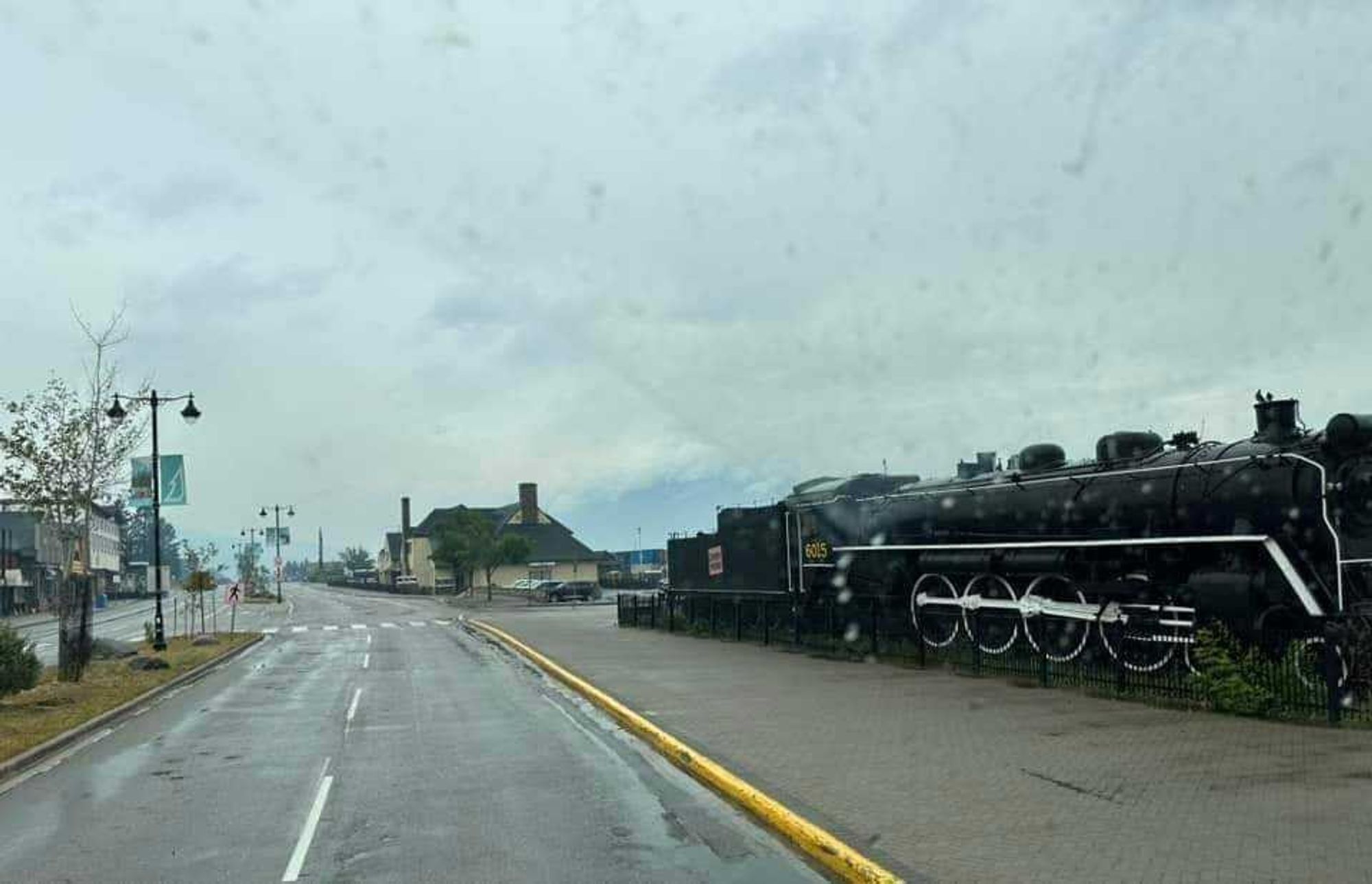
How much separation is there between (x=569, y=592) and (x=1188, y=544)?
5435 cm

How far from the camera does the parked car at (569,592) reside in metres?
66.0

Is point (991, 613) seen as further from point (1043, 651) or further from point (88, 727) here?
point (88, 727)

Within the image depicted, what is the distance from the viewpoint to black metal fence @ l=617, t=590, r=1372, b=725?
36.8ft

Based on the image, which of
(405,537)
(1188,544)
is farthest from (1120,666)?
(405,537)

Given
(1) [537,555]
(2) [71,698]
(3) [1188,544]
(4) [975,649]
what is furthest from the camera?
(1) [537,555]

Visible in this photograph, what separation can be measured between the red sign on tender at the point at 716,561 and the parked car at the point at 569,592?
1510 inches

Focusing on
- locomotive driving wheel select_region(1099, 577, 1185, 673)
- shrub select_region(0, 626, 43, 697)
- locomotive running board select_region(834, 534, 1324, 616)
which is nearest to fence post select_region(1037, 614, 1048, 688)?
locomotive driving wheel select_region(1099, 577, 1185, 673)

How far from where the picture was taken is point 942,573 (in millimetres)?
19219

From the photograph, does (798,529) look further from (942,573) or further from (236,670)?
(236,670)

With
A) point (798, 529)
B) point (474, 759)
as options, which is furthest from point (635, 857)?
point (798, 529)

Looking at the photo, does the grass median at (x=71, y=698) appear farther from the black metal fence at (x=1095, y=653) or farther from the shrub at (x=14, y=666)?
the black metal fence at (x=1095, y=653)

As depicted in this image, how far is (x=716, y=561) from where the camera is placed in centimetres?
2805

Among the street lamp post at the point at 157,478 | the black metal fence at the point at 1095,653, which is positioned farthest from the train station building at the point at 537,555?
the black metal fence at the point at 1095,653

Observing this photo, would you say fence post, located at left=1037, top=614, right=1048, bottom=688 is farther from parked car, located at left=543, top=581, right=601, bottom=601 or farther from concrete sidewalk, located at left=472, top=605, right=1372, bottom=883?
parked car, located at left=543, top=581, right=601, bottom=601
